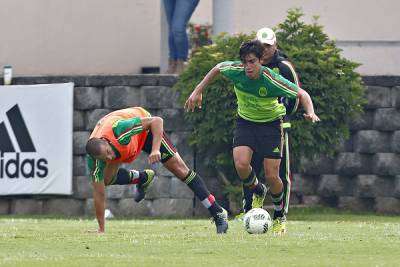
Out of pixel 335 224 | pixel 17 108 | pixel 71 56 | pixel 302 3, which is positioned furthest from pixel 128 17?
pixel 335 224

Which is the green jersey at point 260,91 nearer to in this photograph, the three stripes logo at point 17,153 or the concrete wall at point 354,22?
the three stripes logo at point 17,153

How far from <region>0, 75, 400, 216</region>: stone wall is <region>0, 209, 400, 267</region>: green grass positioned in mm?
2988

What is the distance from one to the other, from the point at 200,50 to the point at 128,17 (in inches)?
206

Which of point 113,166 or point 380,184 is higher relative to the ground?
point 113,166

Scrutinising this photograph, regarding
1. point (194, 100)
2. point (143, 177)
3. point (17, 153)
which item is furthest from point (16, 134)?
point (194, 100)

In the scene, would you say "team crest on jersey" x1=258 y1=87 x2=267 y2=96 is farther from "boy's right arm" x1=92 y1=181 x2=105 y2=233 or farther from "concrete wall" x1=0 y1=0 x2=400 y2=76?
"concrete wall" x1=0 y1=0 x2=400 y2=76

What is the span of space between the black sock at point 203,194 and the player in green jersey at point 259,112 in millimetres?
654

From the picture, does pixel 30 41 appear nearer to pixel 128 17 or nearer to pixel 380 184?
pixel 128 17

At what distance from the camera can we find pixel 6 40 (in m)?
24.1

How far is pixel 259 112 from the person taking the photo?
15.9 meters

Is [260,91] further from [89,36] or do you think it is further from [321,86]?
[89,36]

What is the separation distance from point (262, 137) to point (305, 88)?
412 cm

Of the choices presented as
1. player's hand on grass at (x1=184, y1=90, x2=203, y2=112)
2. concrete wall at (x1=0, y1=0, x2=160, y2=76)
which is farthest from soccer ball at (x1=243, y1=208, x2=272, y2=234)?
concrete wall at (x1=0, y1=0, x2=160, y2=76)

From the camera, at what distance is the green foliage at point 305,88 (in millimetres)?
19828
